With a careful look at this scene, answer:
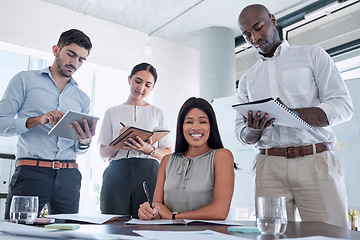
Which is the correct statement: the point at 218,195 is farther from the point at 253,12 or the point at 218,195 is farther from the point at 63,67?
the point at 63,67

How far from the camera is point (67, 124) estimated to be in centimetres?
177

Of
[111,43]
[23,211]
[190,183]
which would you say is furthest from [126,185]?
[111,43]

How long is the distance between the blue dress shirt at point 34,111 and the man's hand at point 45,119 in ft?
0.10

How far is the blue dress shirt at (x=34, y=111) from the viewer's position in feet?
6.05

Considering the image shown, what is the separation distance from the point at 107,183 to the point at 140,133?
0.40 meters

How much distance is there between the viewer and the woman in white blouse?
1.96 m

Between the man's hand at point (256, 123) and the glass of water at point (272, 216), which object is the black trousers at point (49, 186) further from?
the glass of water at point (272, 216)

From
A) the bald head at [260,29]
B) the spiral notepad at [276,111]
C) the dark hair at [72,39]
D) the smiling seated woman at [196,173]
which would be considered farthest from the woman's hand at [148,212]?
the dark hair at [72,39]

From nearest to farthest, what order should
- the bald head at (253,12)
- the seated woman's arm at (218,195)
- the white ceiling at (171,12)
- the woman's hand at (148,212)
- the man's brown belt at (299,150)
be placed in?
1. the woman's hand at (148,212)
2. the seated woman's arm at (218,195)
3. the man's brown belt at (299,150)
4. the bald head at (253,12)
5. the white ceiling at (171,12)

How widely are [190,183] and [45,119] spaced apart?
2.77 ft

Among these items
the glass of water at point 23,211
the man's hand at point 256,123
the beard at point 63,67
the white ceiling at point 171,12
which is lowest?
the glass of water at point 23,211

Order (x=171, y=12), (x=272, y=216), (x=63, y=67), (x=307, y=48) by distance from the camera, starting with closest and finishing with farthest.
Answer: (x=272, y=216)
(x=307, y=48)
(x=63, y=67)
(x=171, y=12)

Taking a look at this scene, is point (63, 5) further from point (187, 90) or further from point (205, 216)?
point (205, 216)

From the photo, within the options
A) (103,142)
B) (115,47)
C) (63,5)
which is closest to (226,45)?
(115,47)
